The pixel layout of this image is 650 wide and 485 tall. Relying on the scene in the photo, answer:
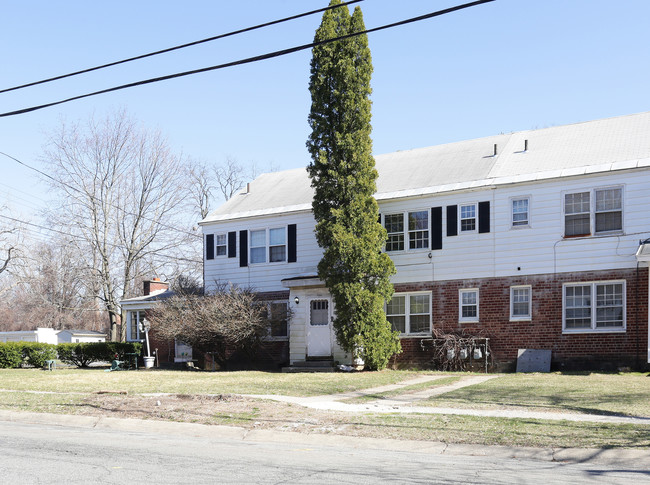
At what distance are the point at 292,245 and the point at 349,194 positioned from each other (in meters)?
4.81

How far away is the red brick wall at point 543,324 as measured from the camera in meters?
19.9

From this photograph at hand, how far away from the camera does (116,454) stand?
829 centimetres

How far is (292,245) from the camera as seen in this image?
1051 inches

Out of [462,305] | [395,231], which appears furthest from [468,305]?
[395,231]

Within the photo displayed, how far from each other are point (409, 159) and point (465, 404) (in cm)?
1536

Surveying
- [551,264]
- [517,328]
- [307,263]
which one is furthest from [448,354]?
[307,263]

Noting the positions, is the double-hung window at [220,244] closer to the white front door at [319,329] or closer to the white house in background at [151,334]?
the white house in background at [151,334]

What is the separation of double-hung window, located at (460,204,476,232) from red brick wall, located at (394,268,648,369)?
5.61 ft

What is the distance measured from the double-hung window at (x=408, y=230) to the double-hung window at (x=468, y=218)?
1.27 m

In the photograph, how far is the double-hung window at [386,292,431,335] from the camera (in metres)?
23.6

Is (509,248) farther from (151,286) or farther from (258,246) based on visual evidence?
(151,286)

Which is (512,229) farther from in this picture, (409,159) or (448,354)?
(409,159)

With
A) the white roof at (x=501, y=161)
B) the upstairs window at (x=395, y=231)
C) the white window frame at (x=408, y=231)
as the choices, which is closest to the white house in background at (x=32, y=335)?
the white roof at (x=501, y=161)

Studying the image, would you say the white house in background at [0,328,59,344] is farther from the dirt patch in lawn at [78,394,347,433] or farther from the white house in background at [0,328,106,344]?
the dirt patch in lawn at [78,394,347,433]
